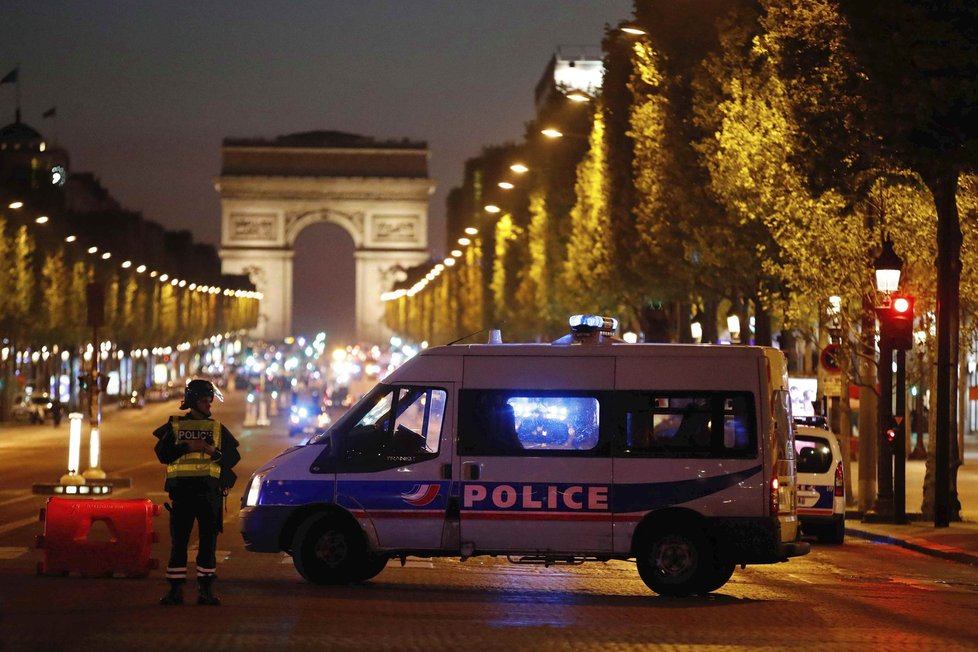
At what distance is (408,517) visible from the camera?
15891 millimetres

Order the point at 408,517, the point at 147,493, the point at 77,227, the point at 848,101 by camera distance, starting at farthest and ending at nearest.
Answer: the point at 77,227 → the point at 147,493 → the point at 848,101 → the point at 408,517

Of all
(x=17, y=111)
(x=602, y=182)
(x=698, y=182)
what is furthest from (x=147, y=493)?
(x=17, y=111)

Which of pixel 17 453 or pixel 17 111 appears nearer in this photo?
pixel 17 453

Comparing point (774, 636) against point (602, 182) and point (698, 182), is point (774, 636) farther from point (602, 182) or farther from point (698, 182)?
point (602, 182)

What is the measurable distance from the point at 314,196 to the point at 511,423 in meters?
134

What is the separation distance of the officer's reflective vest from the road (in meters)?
0.97

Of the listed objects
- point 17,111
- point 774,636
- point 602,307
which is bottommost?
point 774,636

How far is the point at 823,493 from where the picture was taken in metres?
23.3

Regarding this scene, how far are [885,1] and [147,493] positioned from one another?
48.0ft

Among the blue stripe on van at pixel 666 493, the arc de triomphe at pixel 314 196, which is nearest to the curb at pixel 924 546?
the blue stripe on van at pixel 666 493

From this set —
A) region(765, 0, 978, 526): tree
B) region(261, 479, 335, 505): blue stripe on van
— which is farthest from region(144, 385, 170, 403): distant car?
region(261, 479, 335, 505): blue stripe on van

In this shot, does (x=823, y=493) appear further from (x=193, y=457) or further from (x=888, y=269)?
(x=193, y=457)

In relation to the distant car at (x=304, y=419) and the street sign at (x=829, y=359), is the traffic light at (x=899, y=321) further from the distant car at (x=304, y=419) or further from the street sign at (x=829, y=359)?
the distant car at (x=304, y=419)

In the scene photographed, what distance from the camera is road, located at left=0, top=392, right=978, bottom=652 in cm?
1229
